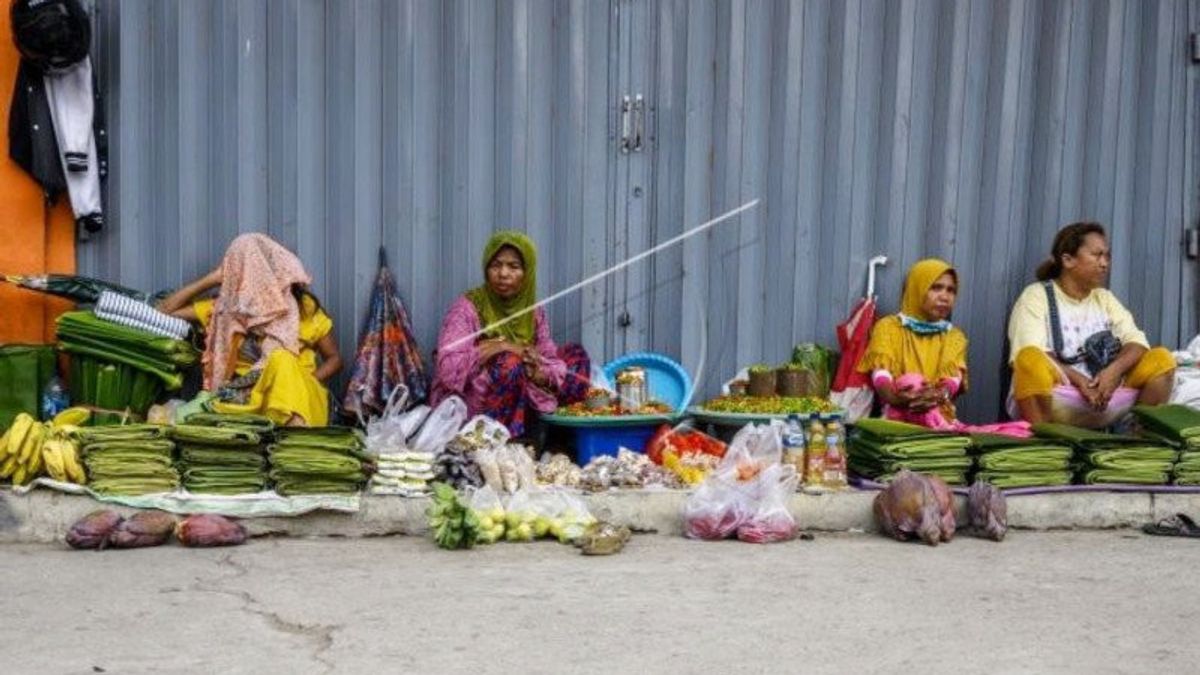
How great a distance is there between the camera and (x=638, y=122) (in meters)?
6.66

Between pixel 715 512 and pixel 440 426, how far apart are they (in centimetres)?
142

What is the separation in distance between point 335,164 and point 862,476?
3130 millimetres

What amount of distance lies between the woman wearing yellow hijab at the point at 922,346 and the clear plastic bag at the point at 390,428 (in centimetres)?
238

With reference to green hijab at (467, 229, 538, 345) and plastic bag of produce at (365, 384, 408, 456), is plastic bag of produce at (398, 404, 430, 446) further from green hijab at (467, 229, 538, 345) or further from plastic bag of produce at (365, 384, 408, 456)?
green hijab at (467, 229, 538, 345)

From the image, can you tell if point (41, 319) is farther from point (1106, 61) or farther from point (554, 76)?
point (1106, 61)

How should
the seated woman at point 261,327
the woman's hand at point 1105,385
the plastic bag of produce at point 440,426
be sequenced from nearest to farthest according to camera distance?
the plastic bag of produce at point 440,426 → the seated woman at point 261,327 → the woman's hand at point 1105,385

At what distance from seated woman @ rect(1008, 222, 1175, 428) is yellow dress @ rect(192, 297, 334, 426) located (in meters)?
3.55

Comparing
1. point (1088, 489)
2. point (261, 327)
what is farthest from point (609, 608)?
point (261, 327)

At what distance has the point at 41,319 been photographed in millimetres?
6336

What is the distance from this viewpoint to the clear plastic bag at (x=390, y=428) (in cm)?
563

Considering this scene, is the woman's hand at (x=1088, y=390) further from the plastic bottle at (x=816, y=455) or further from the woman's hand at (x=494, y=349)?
the woman's hand at (x=494, y=349)

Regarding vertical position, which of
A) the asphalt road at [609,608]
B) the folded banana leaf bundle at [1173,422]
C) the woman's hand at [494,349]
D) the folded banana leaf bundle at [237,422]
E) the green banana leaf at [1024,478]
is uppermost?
the woman's hand at [494,349]

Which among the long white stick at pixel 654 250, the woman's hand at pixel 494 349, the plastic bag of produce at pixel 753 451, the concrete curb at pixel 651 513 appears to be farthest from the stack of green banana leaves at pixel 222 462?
the plastic bag of produce at pixel 753 451

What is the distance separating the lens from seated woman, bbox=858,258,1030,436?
635 centimetres
